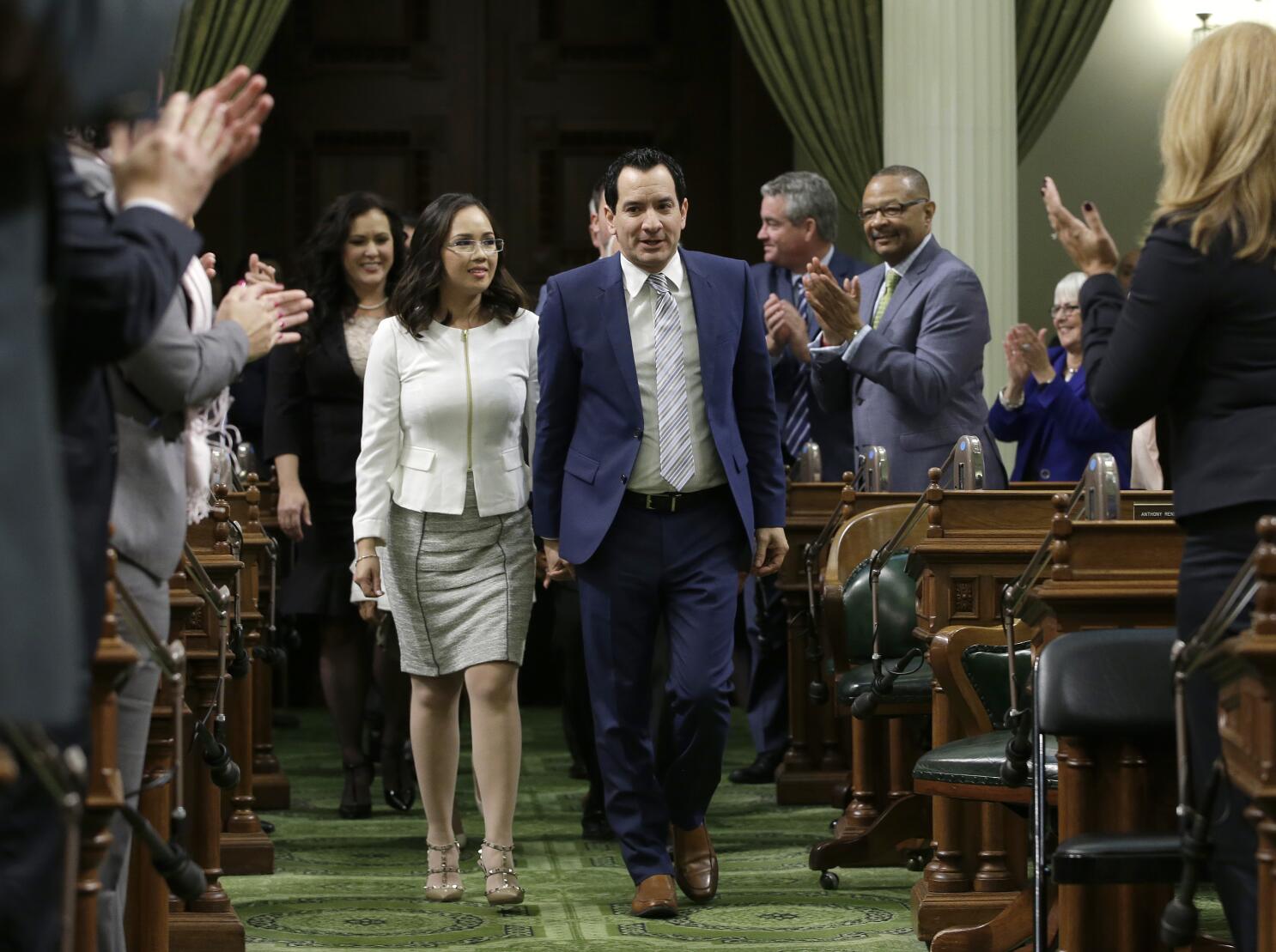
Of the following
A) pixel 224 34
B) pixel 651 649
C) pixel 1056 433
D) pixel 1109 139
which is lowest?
pixel 651 649

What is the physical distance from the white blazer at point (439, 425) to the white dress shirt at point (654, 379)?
339mm

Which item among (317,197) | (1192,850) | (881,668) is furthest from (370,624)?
(317,197)

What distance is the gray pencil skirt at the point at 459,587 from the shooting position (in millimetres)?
4355

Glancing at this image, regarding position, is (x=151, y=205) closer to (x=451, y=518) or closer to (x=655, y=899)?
(x=451, y=518)

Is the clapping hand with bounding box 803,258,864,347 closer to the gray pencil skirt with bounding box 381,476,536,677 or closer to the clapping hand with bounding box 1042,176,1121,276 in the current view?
the gray pencil skirt with bounding box 381,476,536,677

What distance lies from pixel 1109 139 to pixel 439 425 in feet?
19.4

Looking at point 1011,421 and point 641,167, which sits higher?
point 641,167

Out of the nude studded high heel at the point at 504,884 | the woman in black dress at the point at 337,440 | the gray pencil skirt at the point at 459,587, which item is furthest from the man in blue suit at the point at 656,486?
the woman in black dress at the point at 337,440

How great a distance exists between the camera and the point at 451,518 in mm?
4422

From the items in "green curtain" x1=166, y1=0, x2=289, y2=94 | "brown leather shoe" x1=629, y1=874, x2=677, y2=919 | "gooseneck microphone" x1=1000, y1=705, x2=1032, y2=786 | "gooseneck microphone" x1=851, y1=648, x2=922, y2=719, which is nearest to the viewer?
"gooseneck microphone" x1=1000, y1=705, x2=1032, y2=786

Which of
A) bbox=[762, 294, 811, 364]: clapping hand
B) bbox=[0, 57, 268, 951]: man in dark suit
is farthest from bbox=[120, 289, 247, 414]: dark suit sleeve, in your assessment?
bbox=[762, 294, 811, 364]: clapping hand

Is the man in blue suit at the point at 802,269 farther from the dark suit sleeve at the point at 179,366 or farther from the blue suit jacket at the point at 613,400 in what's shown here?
the dark suit sleeve at the point at 179,366

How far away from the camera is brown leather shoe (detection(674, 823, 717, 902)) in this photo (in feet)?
14.4

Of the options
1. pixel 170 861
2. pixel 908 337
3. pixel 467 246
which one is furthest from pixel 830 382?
pixel 170 861
